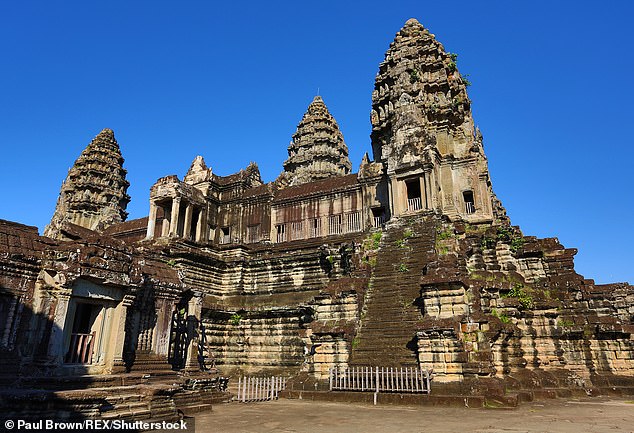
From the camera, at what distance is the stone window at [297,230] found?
2809cm

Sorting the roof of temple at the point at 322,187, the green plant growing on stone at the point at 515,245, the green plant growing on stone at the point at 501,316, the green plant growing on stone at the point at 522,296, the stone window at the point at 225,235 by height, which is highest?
the roof of temple at the point at 322,187

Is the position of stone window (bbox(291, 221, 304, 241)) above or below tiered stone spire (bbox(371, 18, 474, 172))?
below

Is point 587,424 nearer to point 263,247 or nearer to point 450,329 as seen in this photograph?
point 450,329

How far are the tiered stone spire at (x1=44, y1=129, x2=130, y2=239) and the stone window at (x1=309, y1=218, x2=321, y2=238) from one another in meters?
26.5

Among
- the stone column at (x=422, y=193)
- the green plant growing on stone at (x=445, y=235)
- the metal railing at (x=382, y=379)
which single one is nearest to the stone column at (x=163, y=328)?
the metal railing at (x=382, y=379)

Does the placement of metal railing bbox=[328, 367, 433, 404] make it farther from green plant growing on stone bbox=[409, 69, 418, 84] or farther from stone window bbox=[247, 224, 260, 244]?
green plant growing on stone bbox=[409, 69, 418, 84]

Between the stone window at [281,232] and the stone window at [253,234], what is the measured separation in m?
1.47

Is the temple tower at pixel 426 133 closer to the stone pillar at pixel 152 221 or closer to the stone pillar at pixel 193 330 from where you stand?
the stone pillar at pixel 193 330

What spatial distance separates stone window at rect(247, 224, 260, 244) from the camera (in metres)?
29.6

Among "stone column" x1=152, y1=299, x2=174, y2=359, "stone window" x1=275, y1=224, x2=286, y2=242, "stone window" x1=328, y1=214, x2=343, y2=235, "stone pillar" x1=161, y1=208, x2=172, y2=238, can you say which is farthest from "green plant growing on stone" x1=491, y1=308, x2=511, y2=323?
"stone pillar" x1=161, y1=208, x2=172, y2=238

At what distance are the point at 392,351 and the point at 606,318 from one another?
10.4 meters

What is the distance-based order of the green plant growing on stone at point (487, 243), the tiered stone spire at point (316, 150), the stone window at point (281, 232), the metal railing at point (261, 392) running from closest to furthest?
the metal railing at point (261, 392) < the green plant growing on stone at point (487, 243) < the stone window at point (281, 232) < the tiered stone spire at point (316, 150)

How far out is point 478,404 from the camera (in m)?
12.7

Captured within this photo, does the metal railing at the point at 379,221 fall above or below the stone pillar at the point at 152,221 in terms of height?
below
